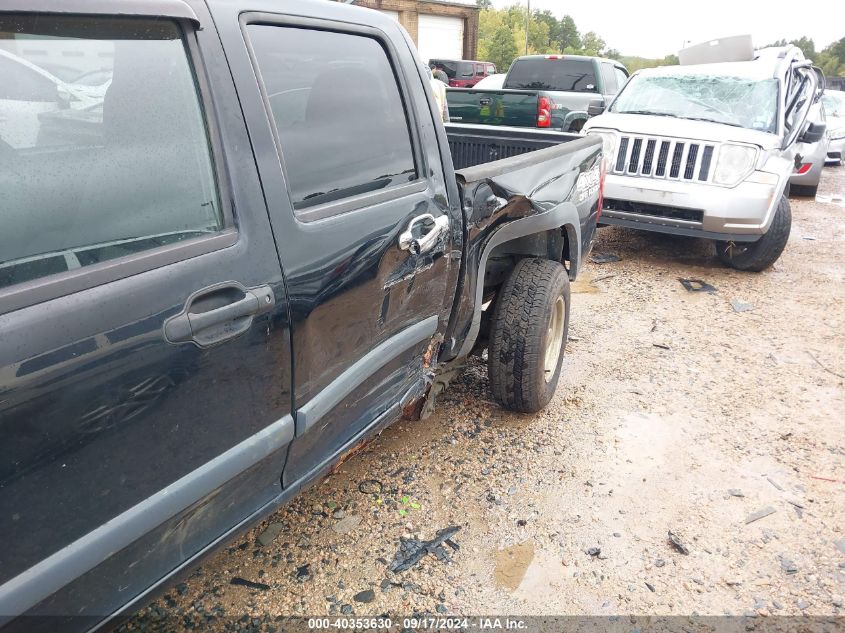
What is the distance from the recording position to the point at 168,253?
1.35 metres

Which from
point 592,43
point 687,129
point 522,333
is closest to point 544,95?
point 687,129

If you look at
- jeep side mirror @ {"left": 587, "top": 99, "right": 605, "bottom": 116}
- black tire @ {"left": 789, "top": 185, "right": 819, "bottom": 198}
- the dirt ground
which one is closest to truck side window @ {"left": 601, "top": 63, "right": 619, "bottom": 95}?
black tire @ {"left": 789, "top": 185, "right": 819, "bottom": 198}

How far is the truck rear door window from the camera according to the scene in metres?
10.8

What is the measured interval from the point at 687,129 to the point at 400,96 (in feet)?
14.3

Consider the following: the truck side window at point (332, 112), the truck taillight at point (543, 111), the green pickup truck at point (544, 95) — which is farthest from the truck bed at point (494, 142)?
the truck taillight at point (543, 111)

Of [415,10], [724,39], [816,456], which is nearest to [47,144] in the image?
[816,456]

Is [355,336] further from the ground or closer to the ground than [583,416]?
further from the ground

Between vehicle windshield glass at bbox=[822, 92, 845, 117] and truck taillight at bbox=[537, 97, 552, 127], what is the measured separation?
7.83 m

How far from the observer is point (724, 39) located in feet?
24.1

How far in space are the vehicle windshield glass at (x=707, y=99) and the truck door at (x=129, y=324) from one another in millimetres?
5716

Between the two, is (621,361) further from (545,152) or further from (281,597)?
(281,597)

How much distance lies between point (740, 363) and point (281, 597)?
3189 millimetres

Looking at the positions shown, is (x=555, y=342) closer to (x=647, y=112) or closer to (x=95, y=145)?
(x=95, y=145)

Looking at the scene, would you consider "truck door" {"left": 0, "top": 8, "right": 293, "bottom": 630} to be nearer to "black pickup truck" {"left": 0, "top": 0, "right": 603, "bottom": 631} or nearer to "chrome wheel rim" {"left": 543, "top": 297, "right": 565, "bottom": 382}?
"black pickup truck" {"left": 0, "top": 0, "right": 603, "bottom": 631}
